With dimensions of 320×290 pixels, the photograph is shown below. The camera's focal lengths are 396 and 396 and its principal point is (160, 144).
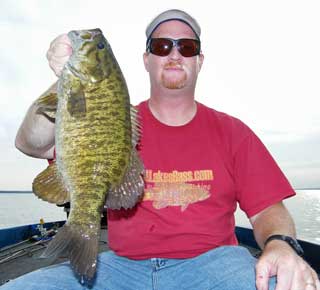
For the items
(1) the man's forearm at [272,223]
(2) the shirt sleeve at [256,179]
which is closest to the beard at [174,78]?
(2) the shirt sleeve at [256,179]

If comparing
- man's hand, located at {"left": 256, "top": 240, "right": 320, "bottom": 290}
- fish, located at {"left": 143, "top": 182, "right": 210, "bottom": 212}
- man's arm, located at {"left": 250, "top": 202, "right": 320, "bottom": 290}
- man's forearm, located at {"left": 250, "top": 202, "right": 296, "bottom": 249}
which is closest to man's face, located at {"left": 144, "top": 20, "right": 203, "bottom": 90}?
fish, located at {"left": 143, "top": 182, "right": 210, "bottom": 212}

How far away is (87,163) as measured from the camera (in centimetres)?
225

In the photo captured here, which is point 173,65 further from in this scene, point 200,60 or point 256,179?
point 256,179

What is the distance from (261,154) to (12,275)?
178 inches

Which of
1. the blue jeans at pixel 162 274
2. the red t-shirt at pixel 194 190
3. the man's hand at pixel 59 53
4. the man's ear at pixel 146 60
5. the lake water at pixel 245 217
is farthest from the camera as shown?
the lake water at pixel 245 217

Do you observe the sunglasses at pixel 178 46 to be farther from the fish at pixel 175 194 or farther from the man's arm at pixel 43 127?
the man's arm at pixel 43 127

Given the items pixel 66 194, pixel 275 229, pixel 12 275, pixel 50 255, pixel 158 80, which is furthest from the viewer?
pixel 12 275

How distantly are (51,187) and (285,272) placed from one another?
4.62 ft

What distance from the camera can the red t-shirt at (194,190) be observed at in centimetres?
314

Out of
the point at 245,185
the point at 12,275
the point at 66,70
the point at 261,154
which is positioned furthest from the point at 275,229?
the point at 12,275

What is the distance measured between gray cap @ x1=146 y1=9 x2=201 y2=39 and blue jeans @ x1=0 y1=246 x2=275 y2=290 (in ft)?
6.52

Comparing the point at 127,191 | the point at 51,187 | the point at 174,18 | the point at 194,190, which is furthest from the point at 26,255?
the point at 127,191

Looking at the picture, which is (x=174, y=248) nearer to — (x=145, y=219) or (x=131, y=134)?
(x=145, y=219)

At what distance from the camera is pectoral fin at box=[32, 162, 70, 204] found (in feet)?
7.35
